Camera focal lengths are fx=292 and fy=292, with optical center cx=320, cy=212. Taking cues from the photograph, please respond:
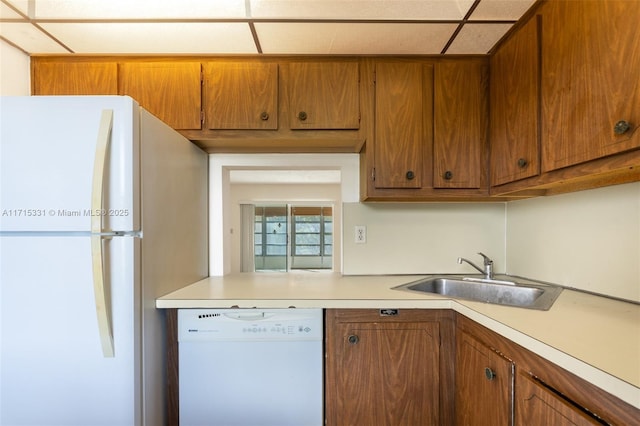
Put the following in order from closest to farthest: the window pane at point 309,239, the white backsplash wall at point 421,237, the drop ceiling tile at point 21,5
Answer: the drop ceiling tile at point 21,5
the white backsplash wall at point 421,237
the window pane at point 309,239

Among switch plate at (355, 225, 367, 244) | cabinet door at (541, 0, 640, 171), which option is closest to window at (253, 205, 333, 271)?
switch plate at (355, 225, 367, 244)

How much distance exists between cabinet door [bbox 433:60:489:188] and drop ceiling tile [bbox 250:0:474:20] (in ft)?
1.06

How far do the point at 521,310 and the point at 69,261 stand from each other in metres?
1.64

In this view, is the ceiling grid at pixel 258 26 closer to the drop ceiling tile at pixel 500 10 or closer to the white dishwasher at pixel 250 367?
the drop ceiling tile at pixel 500 10

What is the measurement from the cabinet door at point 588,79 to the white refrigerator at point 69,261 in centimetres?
158

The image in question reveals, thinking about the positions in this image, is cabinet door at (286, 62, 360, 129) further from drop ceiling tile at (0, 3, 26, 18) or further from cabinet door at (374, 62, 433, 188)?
drop ceiling tile at (0, 3, 26, 18)

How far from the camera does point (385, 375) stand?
50.0 inches

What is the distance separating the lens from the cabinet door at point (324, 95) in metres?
1.54

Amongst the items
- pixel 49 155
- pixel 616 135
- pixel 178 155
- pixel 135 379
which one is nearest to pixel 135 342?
pixel 135 379

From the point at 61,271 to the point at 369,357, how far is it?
1244 millimetres

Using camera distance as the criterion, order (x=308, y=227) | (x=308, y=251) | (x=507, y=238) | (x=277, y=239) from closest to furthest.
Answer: (x=507, y=238)
(x=277, y=239)
(x=308, y=227)
(x=308, y=251)

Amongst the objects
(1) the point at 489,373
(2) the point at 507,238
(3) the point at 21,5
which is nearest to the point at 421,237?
(2) the point at 507,238

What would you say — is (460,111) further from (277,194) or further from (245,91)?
(277,194)

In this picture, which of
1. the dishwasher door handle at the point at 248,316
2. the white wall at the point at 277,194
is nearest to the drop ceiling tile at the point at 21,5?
the dishwasher door handle at the point at 248,316
